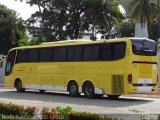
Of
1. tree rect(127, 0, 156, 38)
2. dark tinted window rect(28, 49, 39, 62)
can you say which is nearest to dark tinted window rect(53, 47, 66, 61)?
dark tinted window rect(28, 49, 39, 62)

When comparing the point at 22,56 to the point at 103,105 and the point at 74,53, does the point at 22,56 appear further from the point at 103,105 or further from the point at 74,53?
the point at 103,105

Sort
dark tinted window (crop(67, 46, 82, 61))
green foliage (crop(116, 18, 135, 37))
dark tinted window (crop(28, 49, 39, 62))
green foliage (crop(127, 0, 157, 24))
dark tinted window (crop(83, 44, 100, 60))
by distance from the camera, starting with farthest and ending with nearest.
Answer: green foliage (crop(116, 18, 135, 37)), green foliage (crop(127, 0, 157, 24)), dark tinted window (crop(28, 49, 39, 62)), dark tinted window (crop(67, 46, 82, 61)), dark tinted window (crop(83, 44, 100, 60))

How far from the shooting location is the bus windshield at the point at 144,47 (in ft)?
75.8

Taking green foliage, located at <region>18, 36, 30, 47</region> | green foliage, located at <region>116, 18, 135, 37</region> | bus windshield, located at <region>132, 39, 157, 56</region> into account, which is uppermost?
green foliage, located at <region>116, 18, 135, 37</region>

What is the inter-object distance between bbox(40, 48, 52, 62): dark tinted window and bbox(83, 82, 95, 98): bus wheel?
3777 millimetres

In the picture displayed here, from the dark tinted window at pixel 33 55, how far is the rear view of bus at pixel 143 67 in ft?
27.0

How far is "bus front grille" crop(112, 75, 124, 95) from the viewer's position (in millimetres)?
23180

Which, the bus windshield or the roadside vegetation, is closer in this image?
the bus windshield

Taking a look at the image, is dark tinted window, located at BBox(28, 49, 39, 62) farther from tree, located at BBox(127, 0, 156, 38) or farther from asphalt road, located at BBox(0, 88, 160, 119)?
tree, located at BBox(127, 0, 156, 38)

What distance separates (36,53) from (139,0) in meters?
20.2

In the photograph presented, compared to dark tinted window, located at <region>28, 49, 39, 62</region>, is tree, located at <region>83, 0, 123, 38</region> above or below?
above

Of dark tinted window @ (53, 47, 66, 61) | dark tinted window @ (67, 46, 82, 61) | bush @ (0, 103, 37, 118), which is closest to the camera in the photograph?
bush @ (0, 103, 37, 118)

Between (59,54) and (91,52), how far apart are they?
3.03 meters

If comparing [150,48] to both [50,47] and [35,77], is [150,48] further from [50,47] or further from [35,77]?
[35,77]
